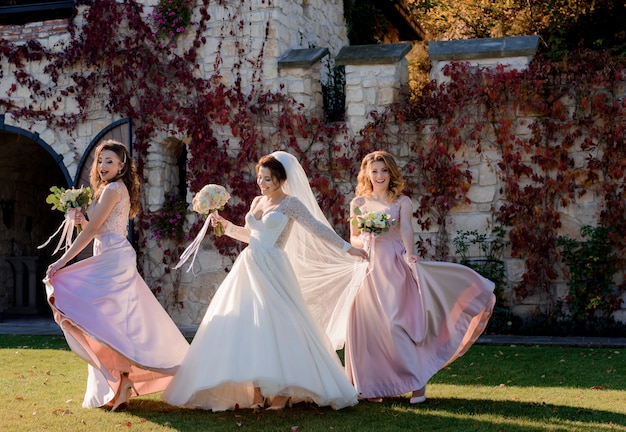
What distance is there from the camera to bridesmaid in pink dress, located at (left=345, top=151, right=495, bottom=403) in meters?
6.09

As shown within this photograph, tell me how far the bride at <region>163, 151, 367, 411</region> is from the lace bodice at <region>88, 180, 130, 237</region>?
67 cm

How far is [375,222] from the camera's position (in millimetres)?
6234

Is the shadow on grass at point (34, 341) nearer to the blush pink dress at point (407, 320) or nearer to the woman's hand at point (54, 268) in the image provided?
the woman's hand at point (54, 268)

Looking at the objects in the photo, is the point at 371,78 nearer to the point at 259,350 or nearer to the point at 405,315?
the point at 405,315

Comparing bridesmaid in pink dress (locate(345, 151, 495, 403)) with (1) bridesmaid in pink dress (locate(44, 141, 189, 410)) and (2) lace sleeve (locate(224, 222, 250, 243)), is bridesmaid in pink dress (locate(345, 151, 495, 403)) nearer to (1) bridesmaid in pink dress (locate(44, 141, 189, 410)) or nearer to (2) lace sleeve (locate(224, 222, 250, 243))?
(2) lace sleeve (locate(224, 222, 250, 243))

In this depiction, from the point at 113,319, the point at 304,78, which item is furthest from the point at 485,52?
the point at 113,319

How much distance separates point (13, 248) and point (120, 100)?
3.88m

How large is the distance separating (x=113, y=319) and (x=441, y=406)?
7.64 feet

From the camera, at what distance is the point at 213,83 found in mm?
10633

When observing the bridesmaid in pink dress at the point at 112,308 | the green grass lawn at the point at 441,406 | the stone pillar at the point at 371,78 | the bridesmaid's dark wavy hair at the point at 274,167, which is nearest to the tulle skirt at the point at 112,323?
the bridesmaid in pink dress at the point at 112,308

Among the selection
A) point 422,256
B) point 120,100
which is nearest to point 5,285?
point 120,100

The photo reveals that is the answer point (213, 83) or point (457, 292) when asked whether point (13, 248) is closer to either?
point (213, 83)

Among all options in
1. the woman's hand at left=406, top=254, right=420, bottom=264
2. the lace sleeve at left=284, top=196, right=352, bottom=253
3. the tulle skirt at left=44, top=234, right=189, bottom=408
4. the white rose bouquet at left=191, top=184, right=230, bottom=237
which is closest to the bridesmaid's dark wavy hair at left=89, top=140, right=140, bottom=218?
the tulle skirt at left=44, top=234, right=189, bottom=408

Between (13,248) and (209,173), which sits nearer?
(209,173)
